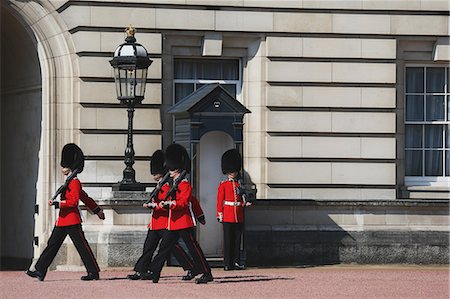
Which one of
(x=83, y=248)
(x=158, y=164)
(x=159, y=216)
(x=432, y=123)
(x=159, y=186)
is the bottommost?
(x=83, y=248)

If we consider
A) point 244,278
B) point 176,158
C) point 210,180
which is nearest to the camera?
point 176,158

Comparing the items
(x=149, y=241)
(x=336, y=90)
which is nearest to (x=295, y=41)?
(x=336, y=90)

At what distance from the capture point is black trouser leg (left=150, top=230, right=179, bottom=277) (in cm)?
1700

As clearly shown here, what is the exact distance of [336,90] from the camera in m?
20.8

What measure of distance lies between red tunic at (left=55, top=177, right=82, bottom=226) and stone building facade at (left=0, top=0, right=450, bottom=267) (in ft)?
8.42

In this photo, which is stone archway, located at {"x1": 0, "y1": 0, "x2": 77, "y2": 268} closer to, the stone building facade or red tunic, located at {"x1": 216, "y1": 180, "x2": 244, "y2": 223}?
the stone building facade

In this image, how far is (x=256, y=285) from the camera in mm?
16891

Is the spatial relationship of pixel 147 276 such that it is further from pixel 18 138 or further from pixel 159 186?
pixel 18 138

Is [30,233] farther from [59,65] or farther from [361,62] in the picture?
[361,62]

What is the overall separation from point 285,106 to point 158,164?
2.89 m

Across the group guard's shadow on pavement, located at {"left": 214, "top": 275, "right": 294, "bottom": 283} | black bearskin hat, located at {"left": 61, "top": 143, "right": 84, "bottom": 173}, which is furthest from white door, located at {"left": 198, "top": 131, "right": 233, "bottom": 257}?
black bearskin hat, located at {"left": 61, "top": 143, "right": 84, "bottom": 173}

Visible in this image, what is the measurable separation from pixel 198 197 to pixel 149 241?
6.26 feet

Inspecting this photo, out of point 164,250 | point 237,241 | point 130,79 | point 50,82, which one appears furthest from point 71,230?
point 50,82

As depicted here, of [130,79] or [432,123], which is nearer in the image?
[130,79]
